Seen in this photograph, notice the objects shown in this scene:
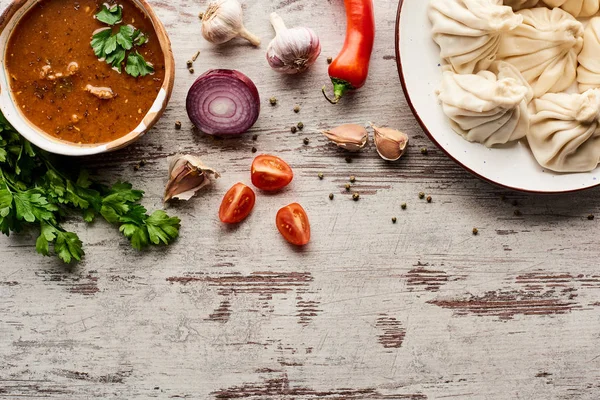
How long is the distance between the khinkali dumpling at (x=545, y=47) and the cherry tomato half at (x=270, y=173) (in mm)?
914

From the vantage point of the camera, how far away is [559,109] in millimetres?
2080

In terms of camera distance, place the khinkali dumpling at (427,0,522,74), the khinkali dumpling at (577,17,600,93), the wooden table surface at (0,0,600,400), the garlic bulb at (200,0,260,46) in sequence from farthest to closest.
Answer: the wooden table surface at (0,0,600,400) < the garlic bulb at (200,0,260,46) < the khinkali dumpling at (577,17,600,93) < the khinkali dumpling at (427,0,522,74)

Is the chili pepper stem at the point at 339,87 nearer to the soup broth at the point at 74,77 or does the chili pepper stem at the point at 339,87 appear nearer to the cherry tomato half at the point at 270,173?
the cherry tomato half at the point at 270,173

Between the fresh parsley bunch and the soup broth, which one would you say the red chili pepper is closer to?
the soup broth

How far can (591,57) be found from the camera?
211 centimetres

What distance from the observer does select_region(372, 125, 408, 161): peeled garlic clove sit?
2230 millimetres

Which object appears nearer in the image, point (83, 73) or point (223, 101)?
point (83, 73)

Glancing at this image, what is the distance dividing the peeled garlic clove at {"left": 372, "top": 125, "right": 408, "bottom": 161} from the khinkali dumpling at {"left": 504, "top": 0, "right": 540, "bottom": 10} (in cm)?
60

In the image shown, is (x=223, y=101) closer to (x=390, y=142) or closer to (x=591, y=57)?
(x=390, y=142)

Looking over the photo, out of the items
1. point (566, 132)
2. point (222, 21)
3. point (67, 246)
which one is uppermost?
point (222, 21)

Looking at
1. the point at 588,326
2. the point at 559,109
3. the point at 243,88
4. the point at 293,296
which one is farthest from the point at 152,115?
the point at 588,326

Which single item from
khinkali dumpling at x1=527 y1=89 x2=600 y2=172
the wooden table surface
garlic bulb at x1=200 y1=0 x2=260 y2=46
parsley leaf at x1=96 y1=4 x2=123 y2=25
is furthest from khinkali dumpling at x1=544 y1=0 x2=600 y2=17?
parsley leaf at x1=96 y1=4 x2=123 y2=25

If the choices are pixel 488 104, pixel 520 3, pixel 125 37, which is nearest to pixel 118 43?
pixel 125 37

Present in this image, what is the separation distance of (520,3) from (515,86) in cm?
33
